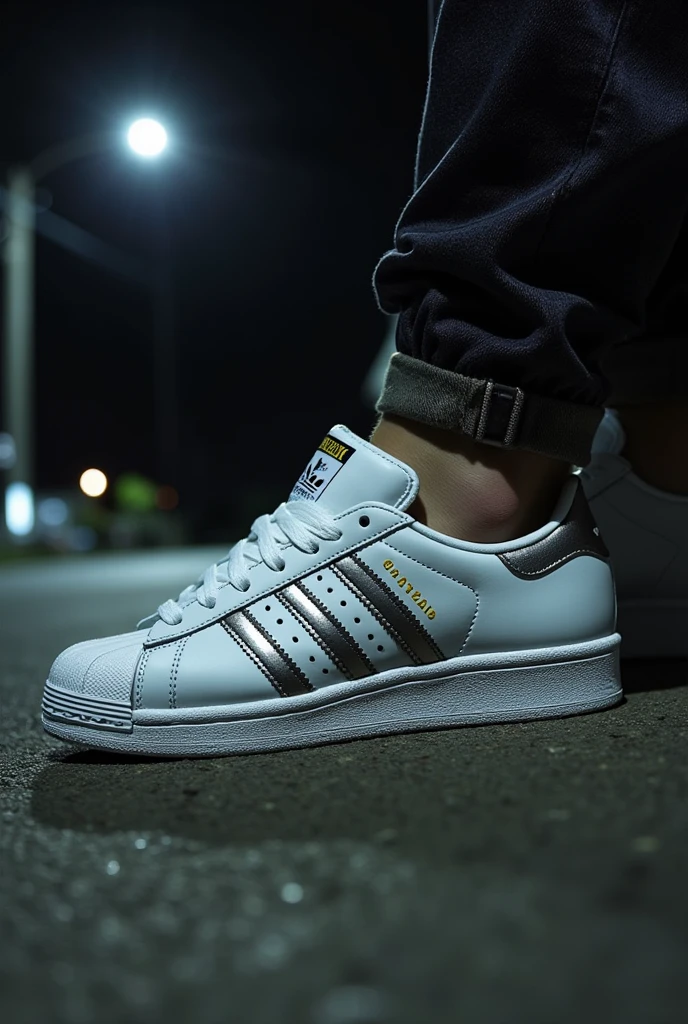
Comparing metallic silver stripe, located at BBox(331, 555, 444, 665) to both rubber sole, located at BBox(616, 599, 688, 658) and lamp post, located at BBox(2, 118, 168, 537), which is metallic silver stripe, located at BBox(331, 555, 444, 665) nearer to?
rubber sole, located at BBox(616, 599, 688, 658)

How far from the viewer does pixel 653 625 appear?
4.10 ft

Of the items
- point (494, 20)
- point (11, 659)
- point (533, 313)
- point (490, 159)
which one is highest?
point (494, 20)

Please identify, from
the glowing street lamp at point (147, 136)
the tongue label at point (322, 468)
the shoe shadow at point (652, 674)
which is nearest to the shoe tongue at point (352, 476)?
the tongue label at point (322, 468)

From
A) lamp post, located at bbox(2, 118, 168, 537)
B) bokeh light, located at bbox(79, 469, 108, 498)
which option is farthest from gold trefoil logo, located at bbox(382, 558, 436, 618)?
bokeh light, located at bbox(79, 469, 108, 498)

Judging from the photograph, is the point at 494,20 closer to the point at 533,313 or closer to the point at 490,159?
the point at 490,159

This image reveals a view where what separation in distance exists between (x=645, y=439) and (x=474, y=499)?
0.45 meters

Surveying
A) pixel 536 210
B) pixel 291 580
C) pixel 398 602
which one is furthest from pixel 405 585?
pixel 536 210

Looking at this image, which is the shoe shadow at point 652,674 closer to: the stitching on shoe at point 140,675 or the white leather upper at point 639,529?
the white leather upper at point 639,529

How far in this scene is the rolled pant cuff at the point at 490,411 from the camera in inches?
35.6

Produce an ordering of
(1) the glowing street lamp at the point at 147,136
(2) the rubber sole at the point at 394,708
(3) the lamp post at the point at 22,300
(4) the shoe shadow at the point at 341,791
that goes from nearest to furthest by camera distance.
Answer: (4) the shoe shadow at the point at 341,791, (2) the rubber sole at the point at 394,708, (1) the glowing street lamp at the point at 147,136, (3) the lamp post at the point at 22,300

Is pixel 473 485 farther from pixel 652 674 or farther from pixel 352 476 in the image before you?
pixel 652 674

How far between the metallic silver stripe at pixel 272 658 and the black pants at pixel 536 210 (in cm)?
29

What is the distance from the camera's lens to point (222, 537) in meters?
20.0

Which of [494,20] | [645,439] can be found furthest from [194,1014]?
[645,439]
